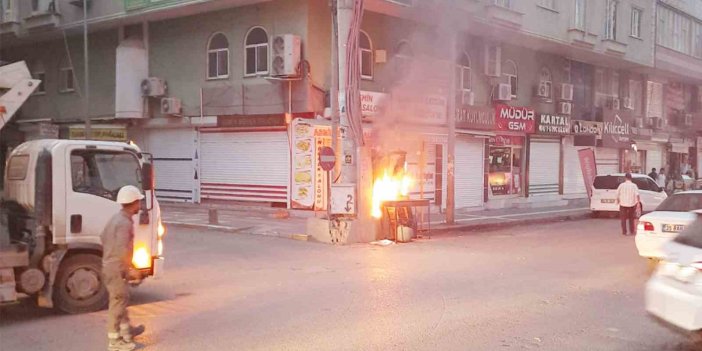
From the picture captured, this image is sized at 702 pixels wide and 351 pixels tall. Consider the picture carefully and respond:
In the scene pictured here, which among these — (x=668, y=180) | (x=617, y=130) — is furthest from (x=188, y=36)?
(x=668, y=180)

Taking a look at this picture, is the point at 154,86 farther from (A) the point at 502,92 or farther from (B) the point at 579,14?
(B) the point at 579,14

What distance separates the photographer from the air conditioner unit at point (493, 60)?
2311 centimetres

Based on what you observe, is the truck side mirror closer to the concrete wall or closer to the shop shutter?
the shop shutter

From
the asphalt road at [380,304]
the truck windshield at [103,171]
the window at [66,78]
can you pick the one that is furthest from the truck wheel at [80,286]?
the window at [66,78]

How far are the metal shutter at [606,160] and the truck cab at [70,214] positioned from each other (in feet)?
85.8

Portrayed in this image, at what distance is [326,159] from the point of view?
566 inches

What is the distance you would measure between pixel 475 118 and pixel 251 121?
7780mm

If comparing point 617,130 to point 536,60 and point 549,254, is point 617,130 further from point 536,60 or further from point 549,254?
point 549,254

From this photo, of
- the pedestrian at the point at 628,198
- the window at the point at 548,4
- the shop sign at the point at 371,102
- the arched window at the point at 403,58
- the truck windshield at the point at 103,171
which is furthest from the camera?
the window at the point at 548,4

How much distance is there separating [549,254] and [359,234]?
4.07 metres

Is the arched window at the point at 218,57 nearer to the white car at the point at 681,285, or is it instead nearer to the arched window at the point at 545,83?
the arched window at the point at 545,83

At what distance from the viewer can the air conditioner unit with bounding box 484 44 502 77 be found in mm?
23109

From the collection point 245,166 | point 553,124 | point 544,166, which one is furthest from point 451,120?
point 544,166

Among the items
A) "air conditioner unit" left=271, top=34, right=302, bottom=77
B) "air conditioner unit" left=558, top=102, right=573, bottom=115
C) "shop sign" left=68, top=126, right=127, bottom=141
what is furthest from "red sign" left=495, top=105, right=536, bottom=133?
"shop sign" left=68, top=126, right=127, bottom=141
